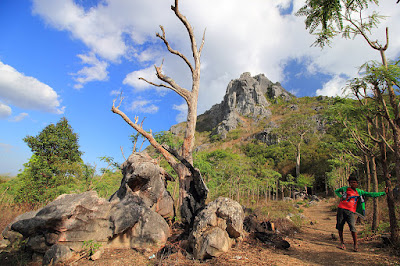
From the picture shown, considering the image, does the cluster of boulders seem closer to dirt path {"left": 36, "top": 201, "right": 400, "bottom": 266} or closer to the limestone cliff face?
dirt path {"left": 36, "top": 201, "right": 400, "bottom": 266}

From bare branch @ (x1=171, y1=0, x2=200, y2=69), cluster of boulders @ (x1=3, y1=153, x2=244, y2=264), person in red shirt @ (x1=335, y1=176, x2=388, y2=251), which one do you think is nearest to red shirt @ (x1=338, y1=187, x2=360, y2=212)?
person in red shirt @ (x1=335, y1=176, x2=388, y2=251)

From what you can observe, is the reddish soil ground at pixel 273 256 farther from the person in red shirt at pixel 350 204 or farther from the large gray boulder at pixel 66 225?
the person in red shirt at pixel 350 204

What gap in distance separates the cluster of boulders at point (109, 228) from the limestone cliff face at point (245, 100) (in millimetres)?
66826

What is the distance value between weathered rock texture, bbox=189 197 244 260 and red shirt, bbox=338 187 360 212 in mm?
2689

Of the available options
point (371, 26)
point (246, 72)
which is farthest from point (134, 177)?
point (246, 72)

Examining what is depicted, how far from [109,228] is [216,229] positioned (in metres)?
2.73

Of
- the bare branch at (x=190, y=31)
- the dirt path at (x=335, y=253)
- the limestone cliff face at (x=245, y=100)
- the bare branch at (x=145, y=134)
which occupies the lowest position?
the dirt path at (x=335, y=253)

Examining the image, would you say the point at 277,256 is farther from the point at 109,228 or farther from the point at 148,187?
the point at 148,187

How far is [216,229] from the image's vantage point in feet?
14.9

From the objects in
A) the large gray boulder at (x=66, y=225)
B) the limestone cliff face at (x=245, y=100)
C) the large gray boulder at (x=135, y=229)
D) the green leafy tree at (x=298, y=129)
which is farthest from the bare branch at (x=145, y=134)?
the limestone cliff face at (x=245, y=100)

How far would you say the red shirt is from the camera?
509 cm

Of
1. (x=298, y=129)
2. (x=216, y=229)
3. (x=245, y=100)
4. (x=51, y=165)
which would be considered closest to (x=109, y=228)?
(x=216, y=229)

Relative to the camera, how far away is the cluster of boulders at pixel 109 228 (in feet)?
14.5

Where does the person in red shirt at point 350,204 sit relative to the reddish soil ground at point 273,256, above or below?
above
